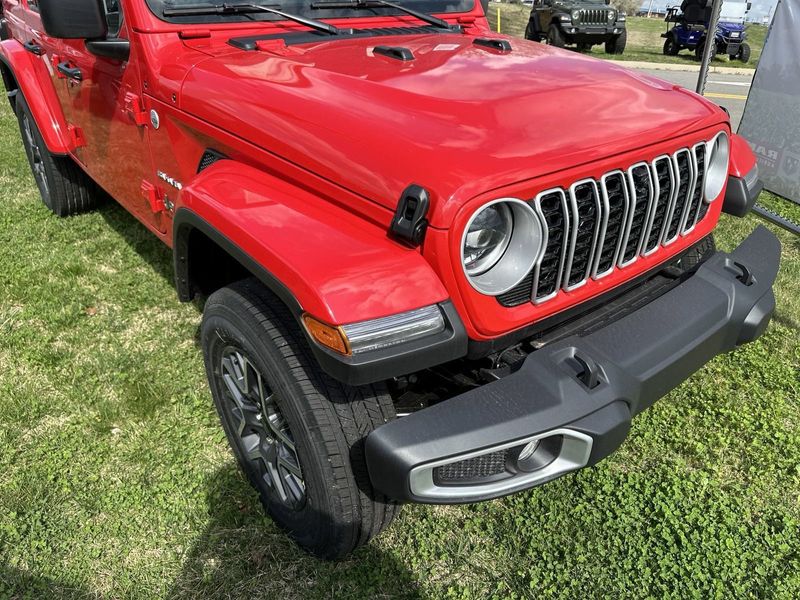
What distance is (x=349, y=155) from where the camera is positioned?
71.8 inches

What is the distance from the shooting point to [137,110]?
2.70 meters

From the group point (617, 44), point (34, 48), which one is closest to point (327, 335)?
point (34, 48)

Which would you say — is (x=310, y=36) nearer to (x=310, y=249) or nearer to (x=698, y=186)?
(x=310, y=249)

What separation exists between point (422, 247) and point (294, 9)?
1707 millimetres

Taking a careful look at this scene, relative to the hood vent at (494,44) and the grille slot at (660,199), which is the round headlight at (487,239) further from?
the hood vent at (494,44)

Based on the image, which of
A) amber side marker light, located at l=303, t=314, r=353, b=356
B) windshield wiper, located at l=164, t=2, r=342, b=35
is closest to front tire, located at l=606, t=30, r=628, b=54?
windshield wiper, located at l=164, t=2, r=342, b=35

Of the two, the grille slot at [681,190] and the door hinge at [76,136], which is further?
the door hinge at [76,136]

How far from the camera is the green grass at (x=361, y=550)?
2197mm

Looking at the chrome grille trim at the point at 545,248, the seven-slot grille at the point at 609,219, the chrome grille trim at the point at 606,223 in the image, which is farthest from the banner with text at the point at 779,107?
the chrome grille trim at the point at 545,248

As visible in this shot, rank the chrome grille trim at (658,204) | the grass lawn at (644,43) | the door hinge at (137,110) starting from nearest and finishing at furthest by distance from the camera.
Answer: the chrome grille trim at (658,204), the door hinge at (137,110), the grass lawn at (644,43)

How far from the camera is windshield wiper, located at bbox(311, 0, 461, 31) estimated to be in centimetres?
293

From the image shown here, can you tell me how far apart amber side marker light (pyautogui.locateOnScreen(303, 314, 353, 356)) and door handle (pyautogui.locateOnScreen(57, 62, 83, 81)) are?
2.45 m

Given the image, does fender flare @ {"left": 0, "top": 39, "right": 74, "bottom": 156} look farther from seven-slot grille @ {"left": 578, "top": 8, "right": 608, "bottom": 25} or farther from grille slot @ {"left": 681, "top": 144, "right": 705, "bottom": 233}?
seven-slot grille @ {"left": 578, "top": 8, "right": 608, "bottom": 25}

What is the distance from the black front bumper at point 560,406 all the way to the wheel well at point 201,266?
1.02 meters
